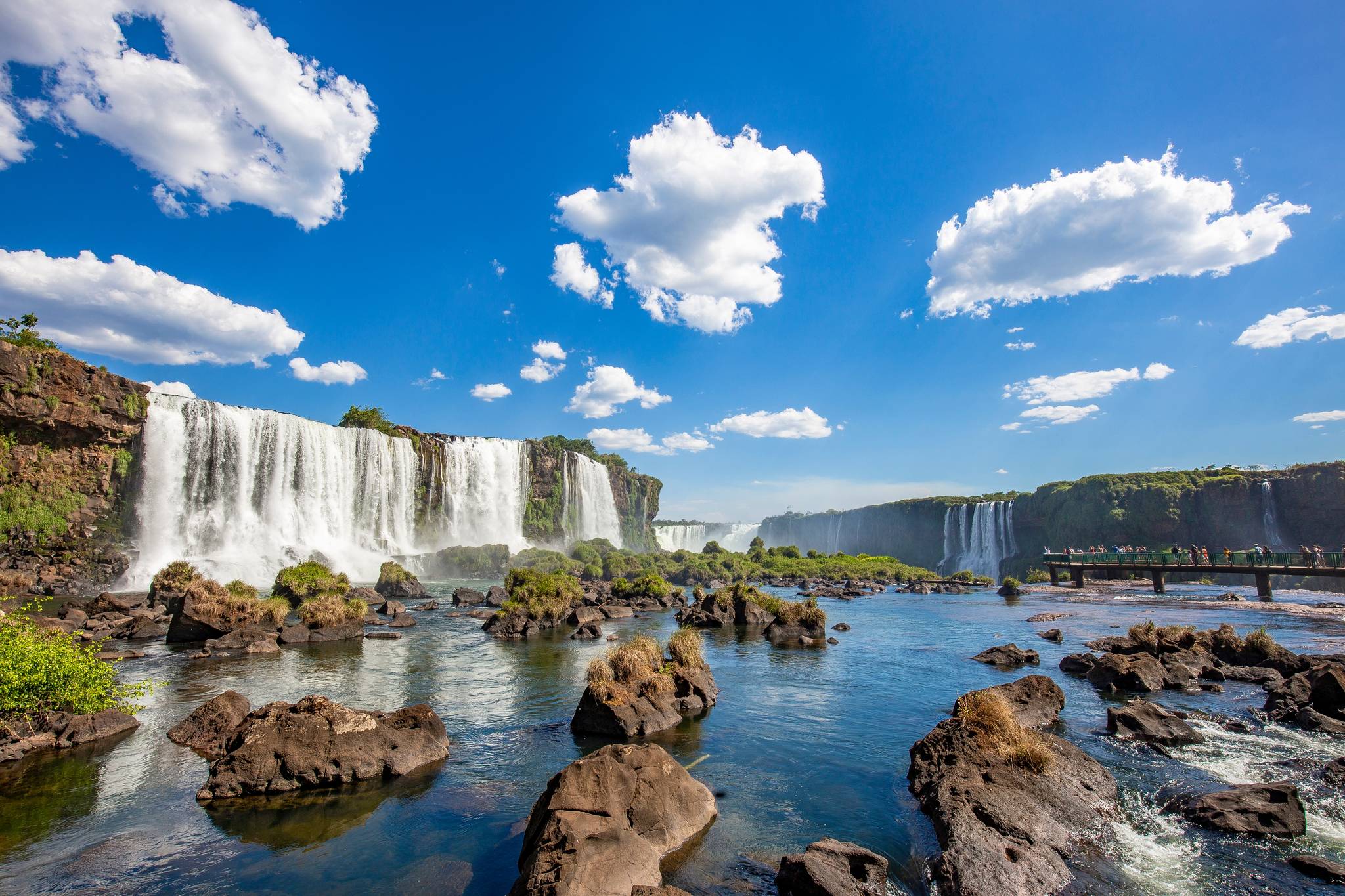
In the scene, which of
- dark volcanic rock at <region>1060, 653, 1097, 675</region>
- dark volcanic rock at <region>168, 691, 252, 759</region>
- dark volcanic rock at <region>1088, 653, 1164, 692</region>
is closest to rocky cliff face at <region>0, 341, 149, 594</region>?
dark volcanic rock at <region>168, 691, 252, 759</region>

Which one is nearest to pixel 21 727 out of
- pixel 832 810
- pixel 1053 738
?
pixel 832 810

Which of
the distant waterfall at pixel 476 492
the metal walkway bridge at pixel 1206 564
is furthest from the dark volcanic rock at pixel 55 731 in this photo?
the distant waterfall at pixel 476 492

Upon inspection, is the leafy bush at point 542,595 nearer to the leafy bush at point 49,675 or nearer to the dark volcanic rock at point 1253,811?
the leafy bush at point 49,675

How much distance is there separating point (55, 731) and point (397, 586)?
3509 centimetres

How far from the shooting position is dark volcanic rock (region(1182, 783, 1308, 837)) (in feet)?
29.1

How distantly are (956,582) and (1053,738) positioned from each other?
6553 centimetres

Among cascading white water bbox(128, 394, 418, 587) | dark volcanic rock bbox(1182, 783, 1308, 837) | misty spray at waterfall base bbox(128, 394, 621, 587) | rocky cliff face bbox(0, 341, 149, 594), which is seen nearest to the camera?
dark volcanic rock bbox(1182, 783, 1308, 837)

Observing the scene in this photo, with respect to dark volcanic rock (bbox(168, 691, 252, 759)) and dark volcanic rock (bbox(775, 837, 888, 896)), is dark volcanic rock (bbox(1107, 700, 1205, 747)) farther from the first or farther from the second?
dark volcanic rock (bbox(168, 691, 252, 759))

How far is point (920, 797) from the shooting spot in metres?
10.4

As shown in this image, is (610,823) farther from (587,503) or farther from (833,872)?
(587,503)

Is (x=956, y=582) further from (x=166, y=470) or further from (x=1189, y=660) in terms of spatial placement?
(x=166, y=470)

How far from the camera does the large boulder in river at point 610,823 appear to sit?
657 cm

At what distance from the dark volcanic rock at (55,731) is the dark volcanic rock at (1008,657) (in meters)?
26.0

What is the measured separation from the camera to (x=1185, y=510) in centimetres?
7944
